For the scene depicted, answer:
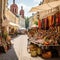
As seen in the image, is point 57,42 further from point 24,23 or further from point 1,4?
point 24,23

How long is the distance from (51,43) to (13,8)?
94474 millimetres

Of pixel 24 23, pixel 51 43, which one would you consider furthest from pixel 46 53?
pixel 24 23

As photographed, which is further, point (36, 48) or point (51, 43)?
point (36, 48)

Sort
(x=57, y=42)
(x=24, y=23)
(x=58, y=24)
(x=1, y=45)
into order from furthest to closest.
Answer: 1. (x=24, y=23)
2. (x=58, y=24)
3. (x=1, y=45)
4. (x=57, y=42)

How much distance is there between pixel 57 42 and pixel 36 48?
1.78 meters

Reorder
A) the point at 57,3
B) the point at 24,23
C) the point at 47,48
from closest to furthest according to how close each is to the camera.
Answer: the point at 57,3 < the point at 47,48 < the point at 24,23

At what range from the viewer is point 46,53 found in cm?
1268

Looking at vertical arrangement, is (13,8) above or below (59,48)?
above

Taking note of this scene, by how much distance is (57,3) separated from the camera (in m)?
11.0

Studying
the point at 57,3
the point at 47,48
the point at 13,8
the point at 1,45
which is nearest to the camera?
the point at 57,3

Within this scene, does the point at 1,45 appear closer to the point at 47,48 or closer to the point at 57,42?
the point at 47,48

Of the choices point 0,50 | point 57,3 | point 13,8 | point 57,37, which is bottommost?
point 0,50

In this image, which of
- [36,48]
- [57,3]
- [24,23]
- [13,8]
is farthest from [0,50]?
Result: [24,23]

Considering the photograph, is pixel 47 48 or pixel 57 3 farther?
pixel 47 48
